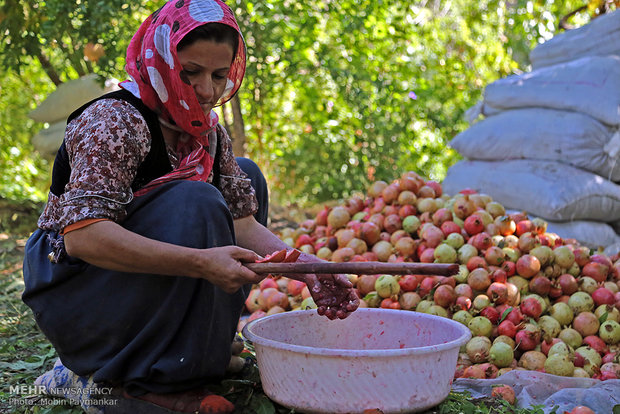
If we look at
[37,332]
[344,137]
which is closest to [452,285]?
[37,332]

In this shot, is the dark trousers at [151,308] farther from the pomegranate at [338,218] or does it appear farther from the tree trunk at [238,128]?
the tree trunk at [238,128]

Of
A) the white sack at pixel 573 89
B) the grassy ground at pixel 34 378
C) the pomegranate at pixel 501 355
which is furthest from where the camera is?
the white sack at pixel 573 89

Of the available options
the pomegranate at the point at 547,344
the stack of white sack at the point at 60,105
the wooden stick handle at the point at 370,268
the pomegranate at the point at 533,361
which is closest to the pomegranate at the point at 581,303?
the pomegranate at the point at 547,344

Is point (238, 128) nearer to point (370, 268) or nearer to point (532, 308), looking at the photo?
point (532, 308)

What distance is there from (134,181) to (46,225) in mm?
306

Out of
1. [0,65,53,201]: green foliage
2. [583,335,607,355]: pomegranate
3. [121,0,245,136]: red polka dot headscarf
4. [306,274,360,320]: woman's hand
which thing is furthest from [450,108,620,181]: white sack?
[0,65,53,201]: green foliage

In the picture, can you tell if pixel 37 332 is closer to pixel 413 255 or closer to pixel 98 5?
pixel 413 255

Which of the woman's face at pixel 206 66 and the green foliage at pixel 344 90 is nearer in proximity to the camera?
Answer: the woman's face at pixel 206 66

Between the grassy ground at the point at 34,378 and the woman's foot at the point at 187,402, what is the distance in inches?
3.8

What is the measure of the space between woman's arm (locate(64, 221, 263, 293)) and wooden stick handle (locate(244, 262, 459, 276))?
0.27 feet

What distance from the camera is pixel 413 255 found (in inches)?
116

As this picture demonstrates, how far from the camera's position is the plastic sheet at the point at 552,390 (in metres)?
1.90

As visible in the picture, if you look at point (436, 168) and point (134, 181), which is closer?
point (134, 181)

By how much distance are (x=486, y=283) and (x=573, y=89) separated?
2.05m
